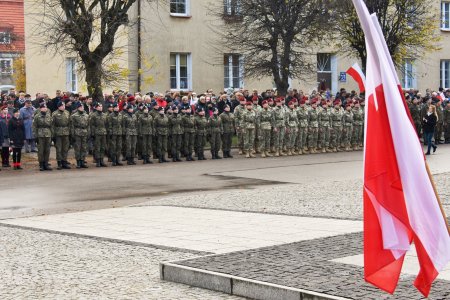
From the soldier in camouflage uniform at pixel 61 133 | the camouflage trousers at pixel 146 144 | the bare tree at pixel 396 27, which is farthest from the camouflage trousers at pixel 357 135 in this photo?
the soldier in camouflage uniform at pixel 61 133

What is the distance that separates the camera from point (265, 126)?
103 feet

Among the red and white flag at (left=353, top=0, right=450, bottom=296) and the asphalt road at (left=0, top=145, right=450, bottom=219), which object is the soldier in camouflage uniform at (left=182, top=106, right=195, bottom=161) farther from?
the red and white flag at (left=353, top=0, right=450, bottom=296)

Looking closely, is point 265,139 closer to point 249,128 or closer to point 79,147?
point 249,128

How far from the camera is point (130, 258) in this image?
11.7 meters

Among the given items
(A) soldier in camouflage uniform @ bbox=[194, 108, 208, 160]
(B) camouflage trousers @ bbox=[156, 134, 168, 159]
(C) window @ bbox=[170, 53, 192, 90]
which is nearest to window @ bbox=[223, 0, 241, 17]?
(C) window @ bbox=[170, 53, 192, 90]

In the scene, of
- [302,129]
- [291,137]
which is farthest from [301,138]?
[291,137]

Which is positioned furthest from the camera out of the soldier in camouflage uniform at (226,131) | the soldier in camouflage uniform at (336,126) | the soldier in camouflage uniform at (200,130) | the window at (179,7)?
the window at (179,7)

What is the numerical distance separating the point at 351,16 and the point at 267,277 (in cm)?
3173

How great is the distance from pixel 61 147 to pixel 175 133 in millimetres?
4180

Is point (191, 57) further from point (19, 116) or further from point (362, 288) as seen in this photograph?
point (362, 288)

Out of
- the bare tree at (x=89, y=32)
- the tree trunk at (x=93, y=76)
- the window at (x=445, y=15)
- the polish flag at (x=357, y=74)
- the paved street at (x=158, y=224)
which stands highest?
the window at (x=445, y=15)

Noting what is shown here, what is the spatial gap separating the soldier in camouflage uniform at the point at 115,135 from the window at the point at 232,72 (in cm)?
1567

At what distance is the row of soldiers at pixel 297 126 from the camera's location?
31188mm

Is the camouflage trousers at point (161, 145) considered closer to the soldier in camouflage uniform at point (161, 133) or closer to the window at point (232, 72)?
the soldier in camouflage uniform at point (161, 133)
